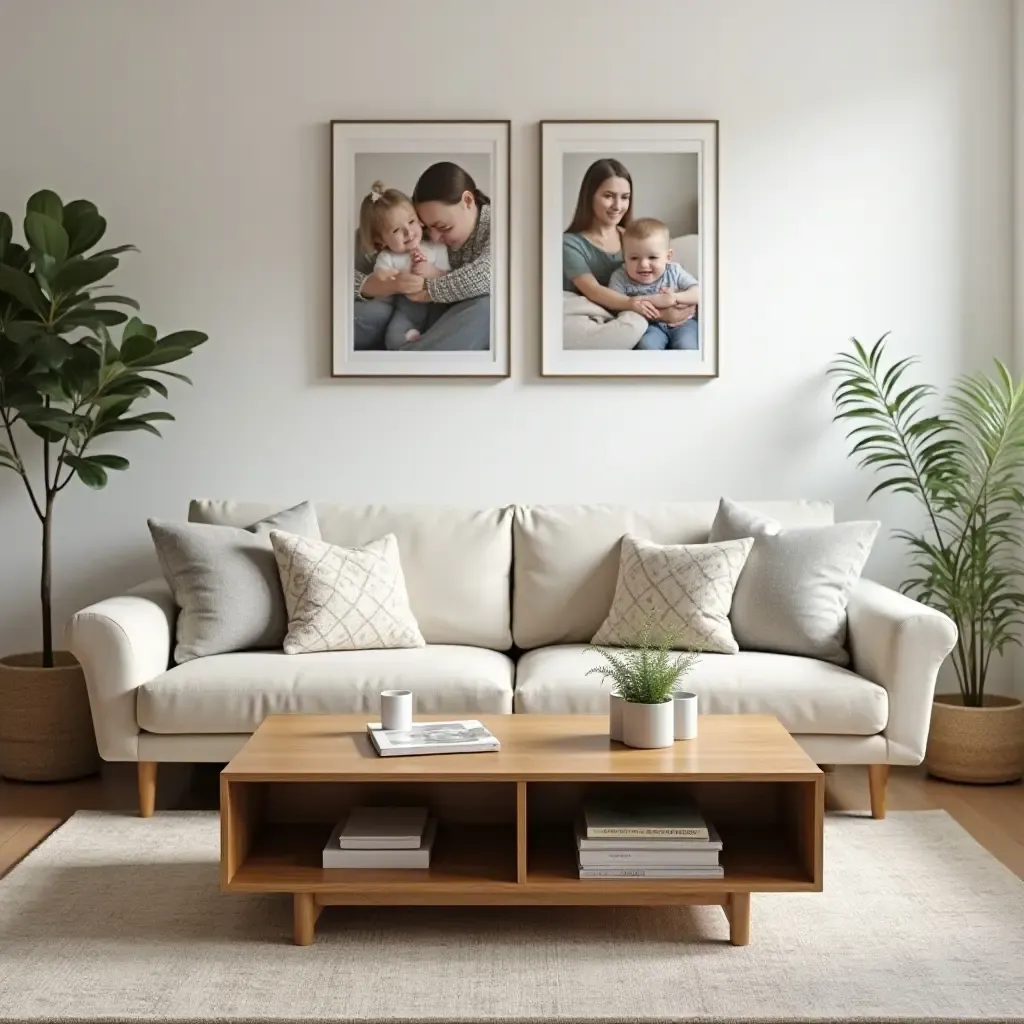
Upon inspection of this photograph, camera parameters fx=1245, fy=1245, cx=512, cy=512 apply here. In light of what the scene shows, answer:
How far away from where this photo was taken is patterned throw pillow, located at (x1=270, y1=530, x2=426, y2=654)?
3.65 m

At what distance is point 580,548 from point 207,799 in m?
1.38

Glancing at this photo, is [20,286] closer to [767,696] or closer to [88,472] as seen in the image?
[88,472]

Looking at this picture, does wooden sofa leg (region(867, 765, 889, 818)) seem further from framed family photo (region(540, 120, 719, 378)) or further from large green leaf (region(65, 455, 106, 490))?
large green leaf (region(65, 455, 106, 490))

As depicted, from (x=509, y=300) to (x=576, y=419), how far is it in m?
0.48

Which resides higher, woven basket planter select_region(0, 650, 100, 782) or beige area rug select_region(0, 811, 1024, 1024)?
woven basket planter select_region(0, 650, 100, 782)

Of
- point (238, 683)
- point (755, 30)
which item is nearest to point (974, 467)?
point (755, 30)

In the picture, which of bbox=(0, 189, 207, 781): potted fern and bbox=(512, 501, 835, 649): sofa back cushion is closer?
bbox=(0, 189, 207, 781): potted fern

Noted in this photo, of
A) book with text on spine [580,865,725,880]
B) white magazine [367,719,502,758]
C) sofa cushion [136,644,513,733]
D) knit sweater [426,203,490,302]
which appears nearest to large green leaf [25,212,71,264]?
knit sweater [426,203,490,302]

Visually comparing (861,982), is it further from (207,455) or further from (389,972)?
(207,455)

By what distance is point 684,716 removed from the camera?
2.73 meters

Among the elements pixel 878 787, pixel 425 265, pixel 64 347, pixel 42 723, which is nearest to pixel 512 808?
pixel 878 787

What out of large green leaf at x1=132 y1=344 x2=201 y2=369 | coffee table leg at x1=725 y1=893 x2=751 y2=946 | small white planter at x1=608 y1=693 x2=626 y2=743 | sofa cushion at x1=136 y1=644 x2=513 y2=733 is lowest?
coffee table leg at x1=725 y1=893 x2=751 y2=946

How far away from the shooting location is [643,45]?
430 centimetres

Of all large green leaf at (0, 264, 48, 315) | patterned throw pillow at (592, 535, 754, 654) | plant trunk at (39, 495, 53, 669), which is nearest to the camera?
patterned throw pillow at (592, 535, 754, 654)
